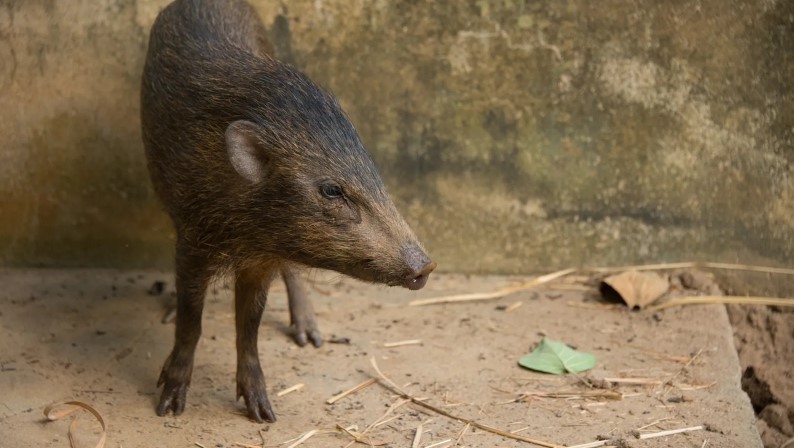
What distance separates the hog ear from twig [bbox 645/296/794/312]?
2.37 meters

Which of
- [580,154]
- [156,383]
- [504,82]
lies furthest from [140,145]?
[580,154]

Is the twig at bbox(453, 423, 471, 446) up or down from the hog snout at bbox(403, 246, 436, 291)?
down

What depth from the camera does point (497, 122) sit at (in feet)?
18.5

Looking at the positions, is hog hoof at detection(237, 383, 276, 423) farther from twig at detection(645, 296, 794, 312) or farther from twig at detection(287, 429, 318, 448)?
twig at detection(645, 296, 794, 312)

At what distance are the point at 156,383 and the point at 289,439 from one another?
77cm

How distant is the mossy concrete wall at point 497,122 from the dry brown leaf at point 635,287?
10.2 inches

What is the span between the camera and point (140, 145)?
564cm

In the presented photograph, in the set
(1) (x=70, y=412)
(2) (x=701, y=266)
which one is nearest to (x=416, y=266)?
(1) (x=70, y=412)

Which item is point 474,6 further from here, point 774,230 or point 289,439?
point 289,439

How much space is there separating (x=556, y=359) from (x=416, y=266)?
1360mm

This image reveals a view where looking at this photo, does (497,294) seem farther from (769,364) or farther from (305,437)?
(305,437)

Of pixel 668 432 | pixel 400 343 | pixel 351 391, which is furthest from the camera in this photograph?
pixel 400 343

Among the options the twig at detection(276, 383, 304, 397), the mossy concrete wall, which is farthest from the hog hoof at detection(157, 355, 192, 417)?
the mossy concrete wall

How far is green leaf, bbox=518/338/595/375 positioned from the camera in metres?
4.77
